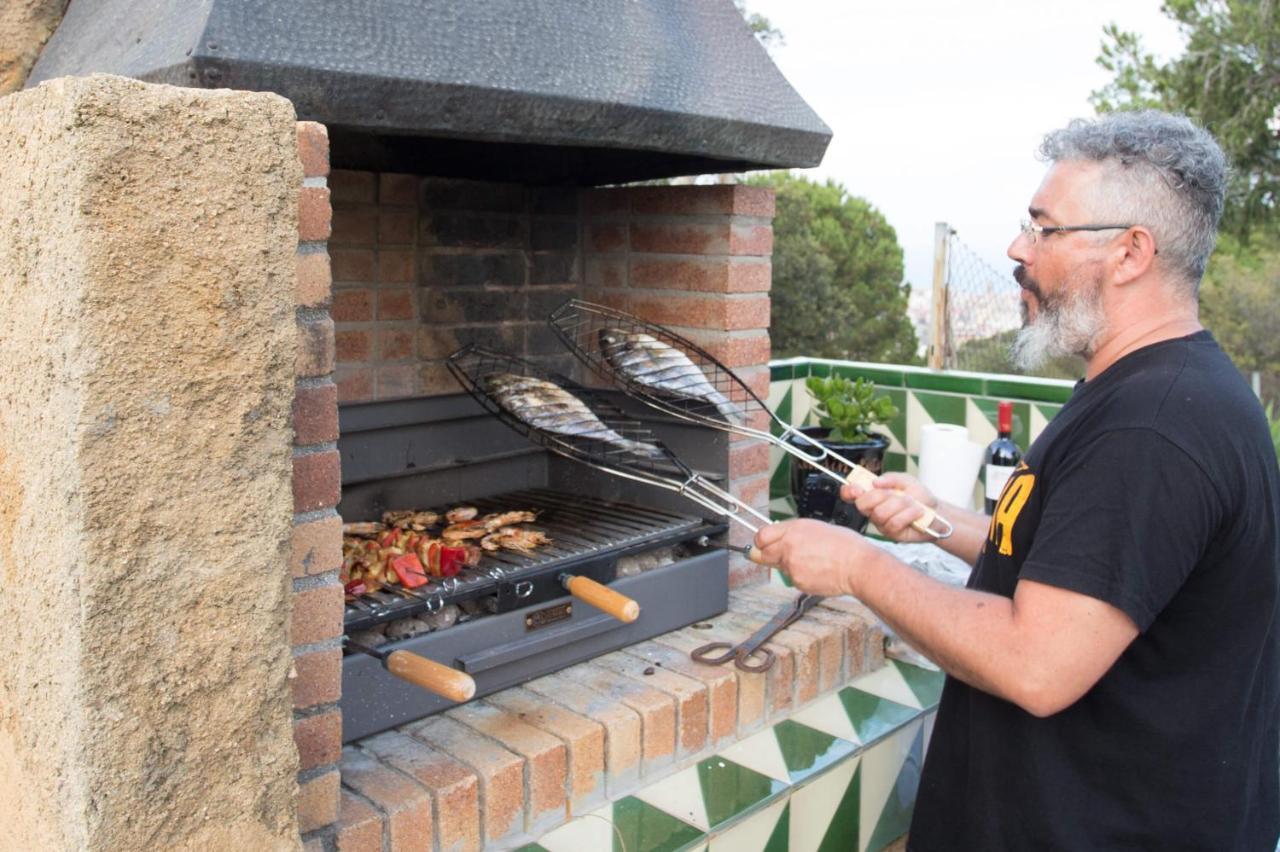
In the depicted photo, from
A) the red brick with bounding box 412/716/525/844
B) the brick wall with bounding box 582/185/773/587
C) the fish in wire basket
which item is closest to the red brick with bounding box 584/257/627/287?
the brick wall with bounding box 582/185/773/587

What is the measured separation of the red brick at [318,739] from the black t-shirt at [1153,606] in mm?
975

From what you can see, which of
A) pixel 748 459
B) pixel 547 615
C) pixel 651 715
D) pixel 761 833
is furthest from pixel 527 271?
pixel 761 833

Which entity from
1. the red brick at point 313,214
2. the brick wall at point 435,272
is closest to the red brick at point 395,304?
the brick wall at point 435,272

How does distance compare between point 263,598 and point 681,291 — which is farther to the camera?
point 681,291

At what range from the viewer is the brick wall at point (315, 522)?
1.56m

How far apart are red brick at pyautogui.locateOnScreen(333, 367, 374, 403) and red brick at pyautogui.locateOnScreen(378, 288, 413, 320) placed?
0.13m

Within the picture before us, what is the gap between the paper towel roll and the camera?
146 inches

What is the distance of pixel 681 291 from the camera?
108 inches

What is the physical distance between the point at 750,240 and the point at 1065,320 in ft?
3.33

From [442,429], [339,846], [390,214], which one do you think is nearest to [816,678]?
[442,429]

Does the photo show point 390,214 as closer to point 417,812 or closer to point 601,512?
point 601,512

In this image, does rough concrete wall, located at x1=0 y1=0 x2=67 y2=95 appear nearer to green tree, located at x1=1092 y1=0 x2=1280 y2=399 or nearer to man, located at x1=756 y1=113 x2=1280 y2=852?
man, located at x1=756 y1=113 x2=1280 y2=852

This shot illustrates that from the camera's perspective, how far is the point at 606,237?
2885 millimetres

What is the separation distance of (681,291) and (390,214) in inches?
26.7
